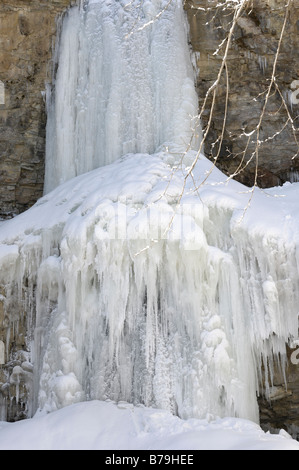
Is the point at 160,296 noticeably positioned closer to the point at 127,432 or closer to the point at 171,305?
the point at 171,305

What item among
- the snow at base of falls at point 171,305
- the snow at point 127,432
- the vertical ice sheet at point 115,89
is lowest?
the snow at point 127,432

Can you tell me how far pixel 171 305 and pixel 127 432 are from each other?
144 centimetres

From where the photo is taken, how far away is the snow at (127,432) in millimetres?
4715

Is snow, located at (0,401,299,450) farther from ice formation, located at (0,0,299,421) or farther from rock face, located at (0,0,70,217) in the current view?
rock face, located at (0,0,70,217)

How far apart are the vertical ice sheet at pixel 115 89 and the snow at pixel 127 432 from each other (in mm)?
3554

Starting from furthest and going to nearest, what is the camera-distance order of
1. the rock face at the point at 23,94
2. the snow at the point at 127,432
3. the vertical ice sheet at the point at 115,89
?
1. the rock face at the point at 23,94
2. the vertical ice sheet at the point at 115,89
3. the snow at the point at 127,432

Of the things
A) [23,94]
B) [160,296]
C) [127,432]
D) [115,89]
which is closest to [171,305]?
[160,296]

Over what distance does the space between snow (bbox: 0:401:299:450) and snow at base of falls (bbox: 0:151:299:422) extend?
1.21 feet

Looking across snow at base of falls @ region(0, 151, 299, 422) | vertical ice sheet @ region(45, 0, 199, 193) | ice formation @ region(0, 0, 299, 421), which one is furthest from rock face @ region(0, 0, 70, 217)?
snow at base of falls @ region(0, 151, 299, 422)

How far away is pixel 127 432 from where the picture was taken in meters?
5.04

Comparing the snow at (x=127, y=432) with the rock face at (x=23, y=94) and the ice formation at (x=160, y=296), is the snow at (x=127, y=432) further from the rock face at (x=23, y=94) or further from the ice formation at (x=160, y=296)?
the rock face at (x=23, y=94)

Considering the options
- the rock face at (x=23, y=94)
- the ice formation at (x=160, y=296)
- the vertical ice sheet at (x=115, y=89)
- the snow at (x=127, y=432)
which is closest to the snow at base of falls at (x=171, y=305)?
the ice formation at (x=160, y=296)

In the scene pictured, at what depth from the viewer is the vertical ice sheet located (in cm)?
805
